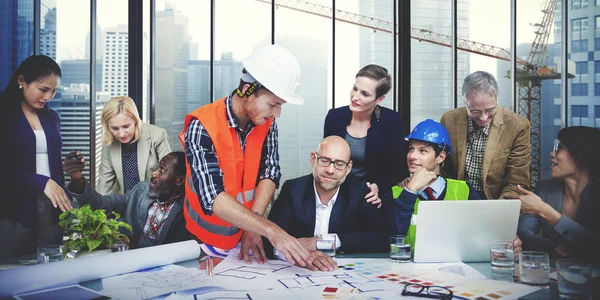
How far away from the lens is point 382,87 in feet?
10.4

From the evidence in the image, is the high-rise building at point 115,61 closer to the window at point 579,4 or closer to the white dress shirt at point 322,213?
the white dress shirt at point 322,213

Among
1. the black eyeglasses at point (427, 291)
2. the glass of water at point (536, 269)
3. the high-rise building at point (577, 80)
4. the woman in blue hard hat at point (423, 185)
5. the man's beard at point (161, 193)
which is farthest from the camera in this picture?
the high-rise building at point (577, 80)

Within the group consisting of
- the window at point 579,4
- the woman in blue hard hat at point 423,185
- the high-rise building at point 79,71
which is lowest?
the woman in blue hard hat at point 423,185

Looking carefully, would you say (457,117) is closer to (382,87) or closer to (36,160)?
(382,87)

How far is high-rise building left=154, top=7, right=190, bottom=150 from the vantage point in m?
4.72

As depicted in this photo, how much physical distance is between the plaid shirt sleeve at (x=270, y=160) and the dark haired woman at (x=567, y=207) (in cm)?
138

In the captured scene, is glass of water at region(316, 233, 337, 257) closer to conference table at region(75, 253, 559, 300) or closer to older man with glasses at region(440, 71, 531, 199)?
conference table at region(75, 253, 559, 300)

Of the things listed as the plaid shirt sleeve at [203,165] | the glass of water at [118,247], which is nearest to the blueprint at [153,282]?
the glass of water at [118,247]

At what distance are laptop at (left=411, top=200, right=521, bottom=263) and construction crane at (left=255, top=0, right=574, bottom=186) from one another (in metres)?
2.72

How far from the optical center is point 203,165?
2213 mm

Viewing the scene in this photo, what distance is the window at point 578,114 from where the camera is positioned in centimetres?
423

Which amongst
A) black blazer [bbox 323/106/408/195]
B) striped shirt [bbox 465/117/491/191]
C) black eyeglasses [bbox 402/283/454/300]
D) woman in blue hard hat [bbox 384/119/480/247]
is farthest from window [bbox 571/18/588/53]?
black eyeglasses [bbox 402/283/454/300]

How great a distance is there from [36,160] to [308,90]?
2.31m

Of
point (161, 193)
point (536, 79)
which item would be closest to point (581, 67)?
point (536, 79)
